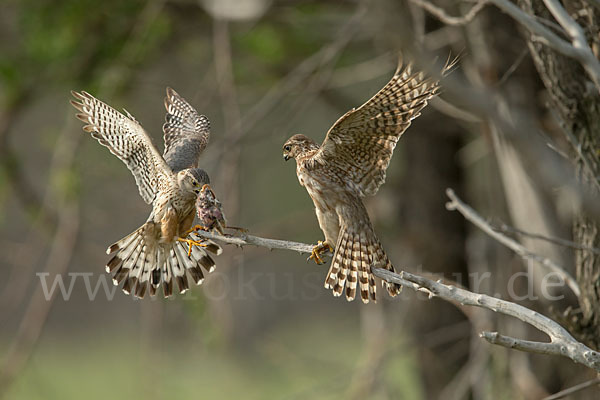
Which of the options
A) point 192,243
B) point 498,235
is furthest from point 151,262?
point 498,235

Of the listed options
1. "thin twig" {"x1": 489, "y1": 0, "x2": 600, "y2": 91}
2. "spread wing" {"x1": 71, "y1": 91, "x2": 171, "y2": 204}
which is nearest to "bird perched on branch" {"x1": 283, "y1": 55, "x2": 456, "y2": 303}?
"spread wing" {"x1": 71, "y1": 91, "x2": 171, "y2": 204}

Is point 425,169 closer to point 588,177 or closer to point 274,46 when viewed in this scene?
point 274,46

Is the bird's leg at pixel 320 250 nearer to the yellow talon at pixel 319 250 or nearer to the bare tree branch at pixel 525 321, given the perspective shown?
the yellow talon at pixel 319 250

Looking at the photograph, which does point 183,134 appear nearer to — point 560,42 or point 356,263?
point 356,263

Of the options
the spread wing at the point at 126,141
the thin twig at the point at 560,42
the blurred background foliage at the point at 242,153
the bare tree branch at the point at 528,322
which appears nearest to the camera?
the bare tree branch at the point at 528,322

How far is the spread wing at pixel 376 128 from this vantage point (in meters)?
2.89

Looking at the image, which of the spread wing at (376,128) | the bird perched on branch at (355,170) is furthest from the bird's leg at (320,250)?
the spread wing at (376,128)

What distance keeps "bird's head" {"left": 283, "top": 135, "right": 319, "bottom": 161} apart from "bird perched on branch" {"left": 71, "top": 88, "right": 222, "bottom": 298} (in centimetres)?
47

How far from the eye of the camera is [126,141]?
3.64 meters

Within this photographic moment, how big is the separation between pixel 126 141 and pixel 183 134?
45cm

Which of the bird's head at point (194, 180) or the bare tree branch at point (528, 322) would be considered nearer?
the bare tree branch at point (528, 322)

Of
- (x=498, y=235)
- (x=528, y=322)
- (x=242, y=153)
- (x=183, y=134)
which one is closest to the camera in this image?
(x=528, y=322)

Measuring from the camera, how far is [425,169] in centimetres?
650

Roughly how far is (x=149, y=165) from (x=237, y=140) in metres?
1.05
